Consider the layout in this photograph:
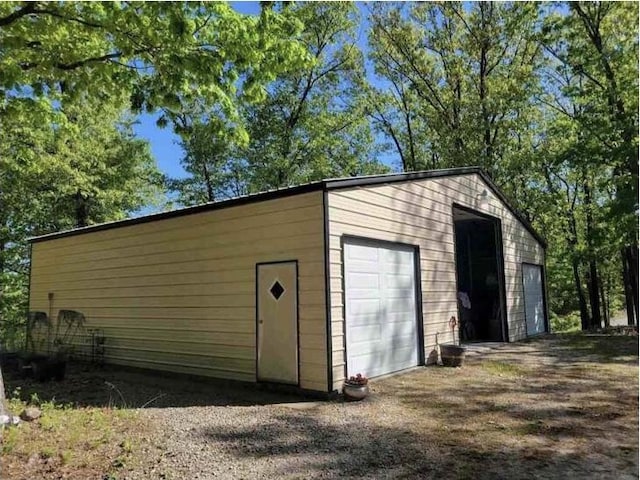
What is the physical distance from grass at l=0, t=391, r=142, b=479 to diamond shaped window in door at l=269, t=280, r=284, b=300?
2349 millimetres

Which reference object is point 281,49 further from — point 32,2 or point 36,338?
point 36,338

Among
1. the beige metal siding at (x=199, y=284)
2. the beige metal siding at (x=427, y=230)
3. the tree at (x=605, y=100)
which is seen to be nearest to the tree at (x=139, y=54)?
the beige metal siding at (x=199, y=284)

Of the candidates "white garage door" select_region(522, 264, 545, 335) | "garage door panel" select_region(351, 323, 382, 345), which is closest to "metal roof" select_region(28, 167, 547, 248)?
"garage door panel" select_region(351, 323, 382, 345)

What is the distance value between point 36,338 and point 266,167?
461 inches

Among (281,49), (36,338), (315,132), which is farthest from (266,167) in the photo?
(281,49)

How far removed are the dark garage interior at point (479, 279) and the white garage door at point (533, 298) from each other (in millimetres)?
1055

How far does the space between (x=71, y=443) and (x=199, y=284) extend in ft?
12.5

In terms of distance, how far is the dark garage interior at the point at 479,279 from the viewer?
41.1 feet

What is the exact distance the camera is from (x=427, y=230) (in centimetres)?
919

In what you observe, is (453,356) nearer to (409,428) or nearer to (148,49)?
(409,428)

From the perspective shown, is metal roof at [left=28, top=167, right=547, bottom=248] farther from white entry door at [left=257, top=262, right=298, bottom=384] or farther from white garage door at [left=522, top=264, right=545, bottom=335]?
white garage door at [left=522, top=264, right=545, bottom=335]

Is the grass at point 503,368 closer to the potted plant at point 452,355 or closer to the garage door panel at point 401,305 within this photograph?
the potted plant at point 452,355

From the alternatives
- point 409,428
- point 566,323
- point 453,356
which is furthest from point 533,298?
point 566,323

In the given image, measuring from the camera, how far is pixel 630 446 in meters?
4.46
